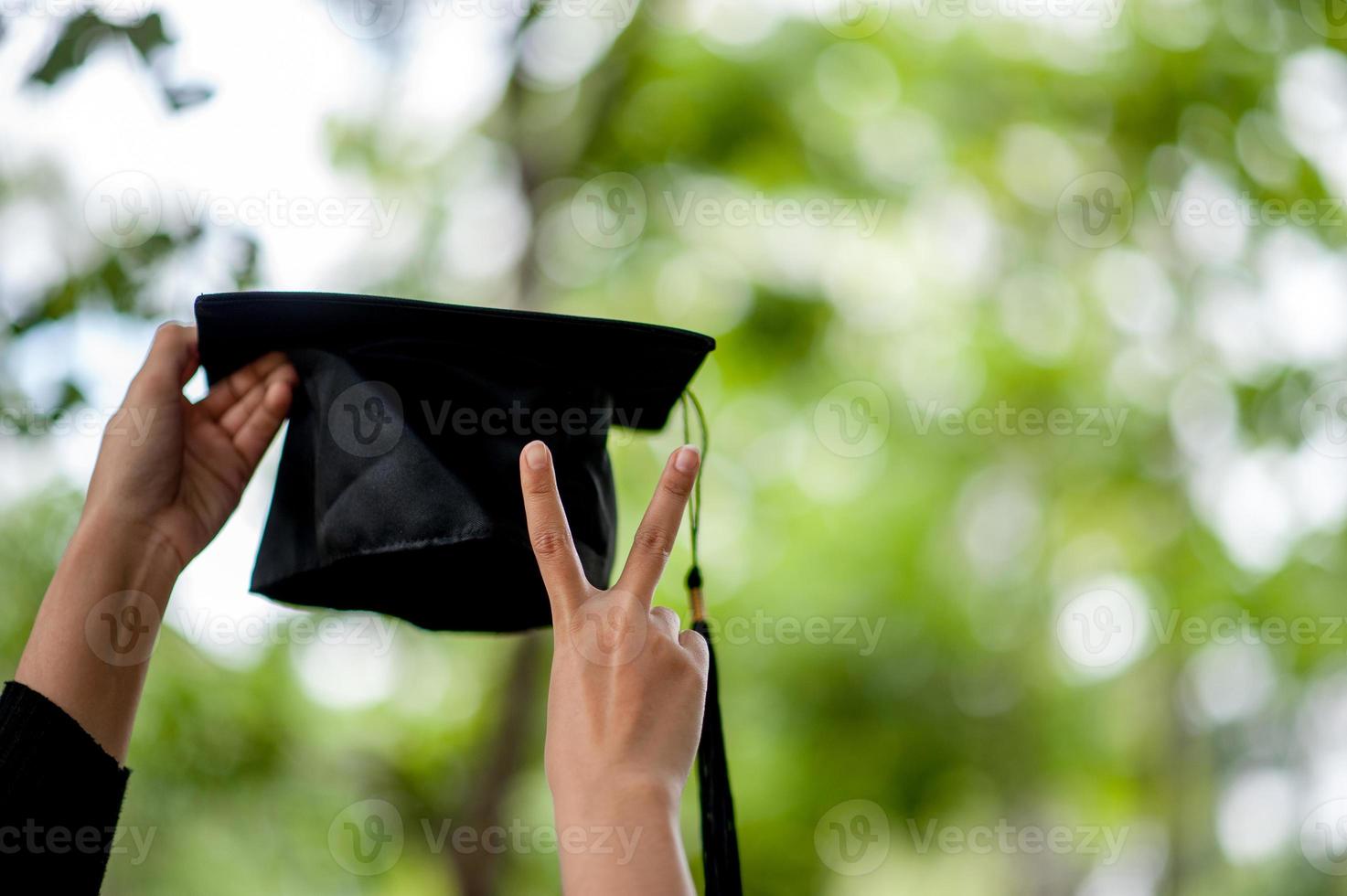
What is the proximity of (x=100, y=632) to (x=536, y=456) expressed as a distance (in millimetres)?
552

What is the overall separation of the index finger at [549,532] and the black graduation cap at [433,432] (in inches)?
6.0

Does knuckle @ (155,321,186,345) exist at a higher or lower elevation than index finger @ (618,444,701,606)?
higher

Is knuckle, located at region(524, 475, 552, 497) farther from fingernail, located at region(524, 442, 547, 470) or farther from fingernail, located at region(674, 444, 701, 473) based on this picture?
fingernail, located at region(674, 444, 701, 473)

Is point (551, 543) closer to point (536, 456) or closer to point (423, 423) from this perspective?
point (536, 456)

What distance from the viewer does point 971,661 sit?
472 cm

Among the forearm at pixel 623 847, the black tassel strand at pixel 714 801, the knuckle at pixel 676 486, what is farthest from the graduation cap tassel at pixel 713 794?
the forearm at pixel 623 847

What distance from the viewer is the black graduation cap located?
40.0 inches

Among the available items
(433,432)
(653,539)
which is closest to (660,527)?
(653,539)

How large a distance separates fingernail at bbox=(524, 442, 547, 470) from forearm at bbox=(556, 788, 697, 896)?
295 mm

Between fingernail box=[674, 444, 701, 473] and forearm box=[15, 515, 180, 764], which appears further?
forearm box=[15, 515, 180, 764]

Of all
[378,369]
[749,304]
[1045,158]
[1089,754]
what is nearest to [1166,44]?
[1045,158]

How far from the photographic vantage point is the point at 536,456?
852mm

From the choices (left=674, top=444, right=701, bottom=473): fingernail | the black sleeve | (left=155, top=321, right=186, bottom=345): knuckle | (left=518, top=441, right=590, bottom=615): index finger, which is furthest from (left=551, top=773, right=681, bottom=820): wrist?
(left=155, top=321, right=186, bottom=345): knuckle

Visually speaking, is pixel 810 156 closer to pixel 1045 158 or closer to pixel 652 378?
pixel 1045 158
